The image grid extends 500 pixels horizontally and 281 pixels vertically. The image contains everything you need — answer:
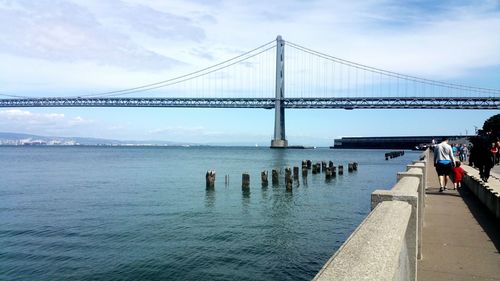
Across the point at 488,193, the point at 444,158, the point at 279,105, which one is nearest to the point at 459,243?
the point at 488,193

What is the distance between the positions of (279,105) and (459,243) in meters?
85.0

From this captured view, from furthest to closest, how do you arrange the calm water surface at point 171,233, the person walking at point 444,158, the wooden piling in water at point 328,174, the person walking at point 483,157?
the wooden piling in water at point 328,174
the person walking at point 444,158
the person walking at point 483,157
the calm water surface at point 171,233

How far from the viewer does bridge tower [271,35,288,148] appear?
91.4 meters

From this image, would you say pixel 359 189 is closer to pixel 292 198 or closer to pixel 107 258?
pixel 292 198

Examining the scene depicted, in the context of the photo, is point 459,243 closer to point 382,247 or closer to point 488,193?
point 488,193

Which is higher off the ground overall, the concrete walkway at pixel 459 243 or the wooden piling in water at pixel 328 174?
the concrete walkway at pixel 459 243

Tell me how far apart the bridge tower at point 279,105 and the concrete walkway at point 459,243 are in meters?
81.6

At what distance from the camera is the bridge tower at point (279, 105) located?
91.4 metres

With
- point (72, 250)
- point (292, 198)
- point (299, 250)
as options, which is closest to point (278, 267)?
point (299, 250)

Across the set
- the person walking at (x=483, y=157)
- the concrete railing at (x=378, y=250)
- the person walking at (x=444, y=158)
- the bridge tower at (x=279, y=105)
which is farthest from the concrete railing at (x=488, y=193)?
the bridge tower at (x=279, y=105)

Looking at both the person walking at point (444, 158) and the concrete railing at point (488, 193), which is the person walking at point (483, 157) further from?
the person walking at point (444, 158)

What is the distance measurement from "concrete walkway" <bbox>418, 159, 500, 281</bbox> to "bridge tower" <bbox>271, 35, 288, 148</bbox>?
268 feet

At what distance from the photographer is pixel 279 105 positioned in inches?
3583

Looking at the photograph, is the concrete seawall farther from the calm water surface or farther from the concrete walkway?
the calm water surface
